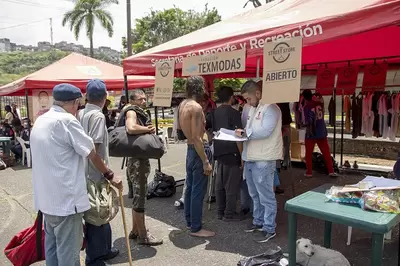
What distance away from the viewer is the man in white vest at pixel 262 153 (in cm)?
372

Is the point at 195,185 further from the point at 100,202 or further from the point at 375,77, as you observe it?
the point at 375,77

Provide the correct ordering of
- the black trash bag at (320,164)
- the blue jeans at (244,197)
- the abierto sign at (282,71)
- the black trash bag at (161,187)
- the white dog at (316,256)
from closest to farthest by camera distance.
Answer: the white dog at (316,256), the abierto sign at (282,71), the blue jeans at (244,197), the black trash bag at (161,187), the black trash bag at (320,164)

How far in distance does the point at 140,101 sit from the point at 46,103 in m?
7.08

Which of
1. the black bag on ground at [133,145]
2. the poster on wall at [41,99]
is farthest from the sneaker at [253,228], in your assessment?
the poster on wall at [41,99]

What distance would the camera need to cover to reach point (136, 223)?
380 cm

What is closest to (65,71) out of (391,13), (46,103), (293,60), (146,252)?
(46,103)

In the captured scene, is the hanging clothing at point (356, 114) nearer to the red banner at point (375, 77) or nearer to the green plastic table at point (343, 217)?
the red banner at point (375, 77)

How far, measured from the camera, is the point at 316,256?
287 centimetres

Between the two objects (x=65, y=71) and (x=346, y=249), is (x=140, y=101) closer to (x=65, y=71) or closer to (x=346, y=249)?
(x=346, y=249)

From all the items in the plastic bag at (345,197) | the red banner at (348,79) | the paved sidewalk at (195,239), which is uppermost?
the red banner at (348,79)

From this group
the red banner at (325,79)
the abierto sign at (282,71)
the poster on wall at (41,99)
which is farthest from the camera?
the poster on wall at (41,99)

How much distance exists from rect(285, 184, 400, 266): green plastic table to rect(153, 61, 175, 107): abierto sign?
2563 mm

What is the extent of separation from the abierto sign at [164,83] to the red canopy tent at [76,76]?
539 cm

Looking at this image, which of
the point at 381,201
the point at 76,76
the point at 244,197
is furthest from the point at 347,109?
the point at 76,76
